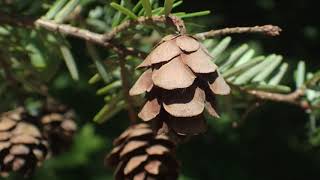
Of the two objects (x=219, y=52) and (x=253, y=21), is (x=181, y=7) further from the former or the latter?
(x=219, y=52)

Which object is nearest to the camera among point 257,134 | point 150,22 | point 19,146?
point 150,22

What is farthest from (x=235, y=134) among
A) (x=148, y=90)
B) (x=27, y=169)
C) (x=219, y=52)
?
(x=148, y=90)

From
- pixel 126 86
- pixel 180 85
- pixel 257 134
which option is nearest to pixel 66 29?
pixel 126 86

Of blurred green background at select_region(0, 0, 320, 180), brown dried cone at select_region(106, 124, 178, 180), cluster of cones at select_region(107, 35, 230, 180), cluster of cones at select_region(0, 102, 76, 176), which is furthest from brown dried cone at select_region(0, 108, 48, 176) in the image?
blurred green background at select_region(0, 0, 320, 180)

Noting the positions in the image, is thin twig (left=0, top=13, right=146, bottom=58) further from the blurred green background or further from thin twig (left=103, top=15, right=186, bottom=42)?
the blurred green background

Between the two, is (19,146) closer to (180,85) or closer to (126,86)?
(126,86)
